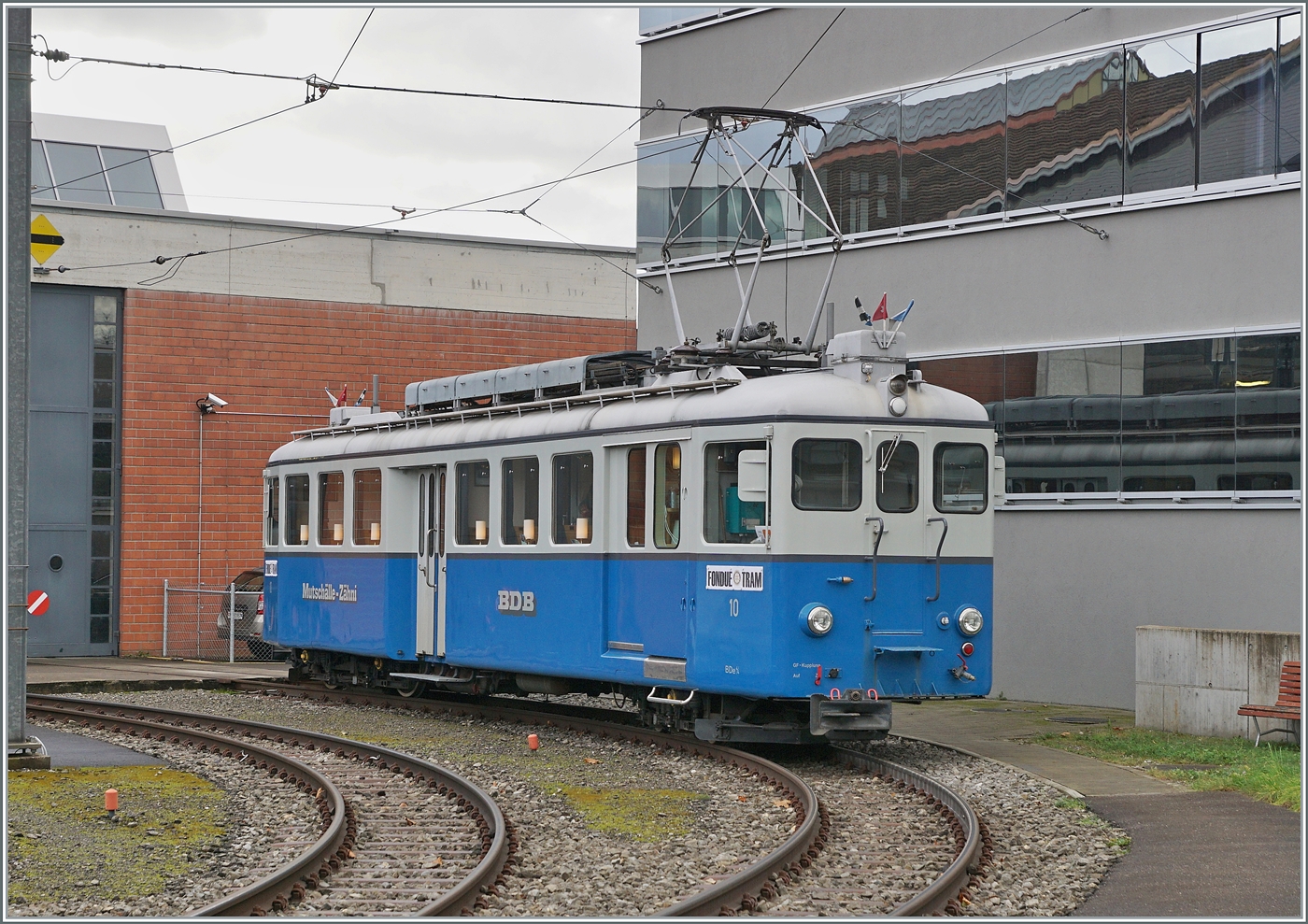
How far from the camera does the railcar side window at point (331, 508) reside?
61.7 feet

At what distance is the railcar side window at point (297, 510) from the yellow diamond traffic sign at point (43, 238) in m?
5.82

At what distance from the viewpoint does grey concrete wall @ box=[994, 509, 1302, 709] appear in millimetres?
16141

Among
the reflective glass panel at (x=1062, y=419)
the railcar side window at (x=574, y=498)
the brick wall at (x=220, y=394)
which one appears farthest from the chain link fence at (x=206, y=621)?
the reflective glass panel at (x=1062, y=419)

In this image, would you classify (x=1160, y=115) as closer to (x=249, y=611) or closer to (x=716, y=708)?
(x=716, y=708)

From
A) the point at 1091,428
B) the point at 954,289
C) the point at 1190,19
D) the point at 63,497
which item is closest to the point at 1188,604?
the point at 1091,428

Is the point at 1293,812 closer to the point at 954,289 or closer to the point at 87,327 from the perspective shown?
the point at 954,289

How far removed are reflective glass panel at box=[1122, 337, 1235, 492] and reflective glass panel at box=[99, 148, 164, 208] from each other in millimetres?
18716

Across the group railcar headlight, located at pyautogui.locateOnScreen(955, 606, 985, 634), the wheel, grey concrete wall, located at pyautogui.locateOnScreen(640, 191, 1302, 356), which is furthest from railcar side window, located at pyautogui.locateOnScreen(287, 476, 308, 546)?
railcar headlight, located at pyautogui.locateOnScreen(955, 606, 985, 634)

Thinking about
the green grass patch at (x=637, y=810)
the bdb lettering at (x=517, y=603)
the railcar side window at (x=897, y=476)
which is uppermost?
the railcar side window at (x=897, y=476)

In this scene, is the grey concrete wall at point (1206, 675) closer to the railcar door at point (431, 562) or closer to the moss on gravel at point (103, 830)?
the railcar door at point (431, 562)

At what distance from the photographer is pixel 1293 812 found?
35.0 feet

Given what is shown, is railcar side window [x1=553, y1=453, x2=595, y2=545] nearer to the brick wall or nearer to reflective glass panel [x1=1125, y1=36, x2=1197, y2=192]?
reflective glass panel [x1=1125, y1=36, x2=1197, y2=192]

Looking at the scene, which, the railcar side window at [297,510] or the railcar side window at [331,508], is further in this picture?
the railcar side window at [297,510]

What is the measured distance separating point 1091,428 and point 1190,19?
13.7ft
